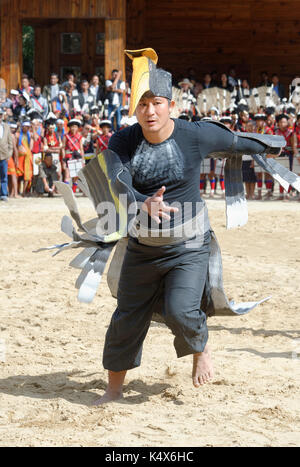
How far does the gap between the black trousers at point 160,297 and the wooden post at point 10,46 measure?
12489 mm

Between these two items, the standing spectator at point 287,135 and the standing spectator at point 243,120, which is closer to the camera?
the standing spectator at point 287,135

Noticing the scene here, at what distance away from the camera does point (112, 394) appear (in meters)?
3.71

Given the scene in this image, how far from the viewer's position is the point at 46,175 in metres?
13.7

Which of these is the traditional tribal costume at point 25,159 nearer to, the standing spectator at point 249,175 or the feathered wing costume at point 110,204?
the standing spectator at point 249,175

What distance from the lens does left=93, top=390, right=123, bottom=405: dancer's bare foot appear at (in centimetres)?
367

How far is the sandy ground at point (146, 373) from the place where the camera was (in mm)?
3230

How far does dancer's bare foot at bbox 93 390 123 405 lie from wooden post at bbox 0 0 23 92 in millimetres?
12522

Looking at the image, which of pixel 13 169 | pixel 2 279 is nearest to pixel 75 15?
pixel 13 169

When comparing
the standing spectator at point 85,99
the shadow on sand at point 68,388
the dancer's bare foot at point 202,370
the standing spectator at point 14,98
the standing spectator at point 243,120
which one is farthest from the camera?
the standing spectator at point 85,99

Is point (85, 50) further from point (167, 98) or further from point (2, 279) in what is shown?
point (167, 98)

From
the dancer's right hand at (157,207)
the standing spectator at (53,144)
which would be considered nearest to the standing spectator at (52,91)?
the standing spectator at (53,144)

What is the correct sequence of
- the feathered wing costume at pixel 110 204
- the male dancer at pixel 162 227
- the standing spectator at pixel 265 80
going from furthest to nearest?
the standing spectator at pixel 265 80 → the male dancer at pixel 162 227 → the feathered wing costume at pixel 110 204

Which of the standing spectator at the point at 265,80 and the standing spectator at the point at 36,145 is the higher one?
the standing spectator at the point at 265,80

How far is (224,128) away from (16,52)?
1261 cm
